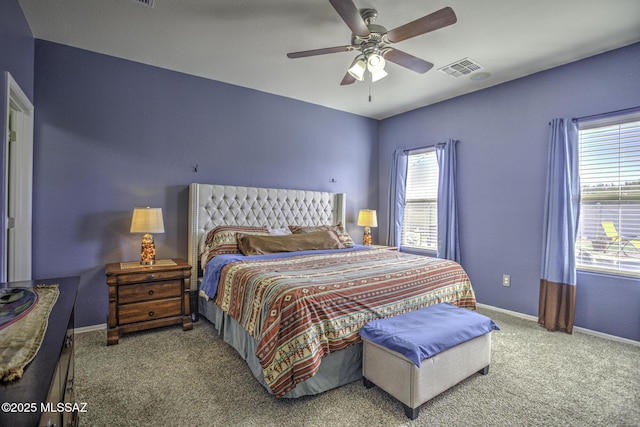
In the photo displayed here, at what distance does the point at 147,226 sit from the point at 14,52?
5.46 feet

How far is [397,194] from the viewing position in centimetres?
520

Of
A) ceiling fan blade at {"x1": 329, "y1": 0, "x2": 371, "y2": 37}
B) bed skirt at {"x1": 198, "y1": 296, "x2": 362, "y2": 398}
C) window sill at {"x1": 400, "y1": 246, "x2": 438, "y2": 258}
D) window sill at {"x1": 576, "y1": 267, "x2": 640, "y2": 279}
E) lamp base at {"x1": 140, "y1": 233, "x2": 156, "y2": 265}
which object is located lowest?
bed skirt at {"x1": 198, "y1": 296, "x2": 362, "y2": 398}

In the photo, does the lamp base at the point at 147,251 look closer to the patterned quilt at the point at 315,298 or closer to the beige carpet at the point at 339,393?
the beige carpet at the point at 339,393

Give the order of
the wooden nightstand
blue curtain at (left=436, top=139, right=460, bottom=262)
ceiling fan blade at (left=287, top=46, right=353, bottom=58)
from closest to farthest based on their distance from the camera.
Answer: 1. ceiling fan blade at (left=287, top=46, right=353, bottom=58)
2. the wooden nightstand
3. blue curtain at (left=436, top=139, right=460, bottom=262)

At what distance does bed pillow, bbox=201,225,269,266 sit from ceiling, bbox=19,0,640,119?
1.90m

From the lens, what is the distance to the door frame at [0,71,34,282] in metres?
2.63

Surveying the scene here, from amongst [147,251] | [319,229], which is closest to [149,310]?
[147,251]

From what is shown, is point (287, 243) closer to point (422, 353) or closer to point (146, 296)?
point (146, 296)

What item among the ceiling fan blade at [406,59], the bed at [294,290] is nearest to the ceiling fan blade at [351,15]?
the ceiling fan blade at [406,59]

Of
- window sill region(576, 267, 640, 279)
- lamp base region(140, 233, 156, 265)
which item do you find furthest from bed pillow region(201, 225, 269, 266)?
window sill region(576, 267, 640, 279)

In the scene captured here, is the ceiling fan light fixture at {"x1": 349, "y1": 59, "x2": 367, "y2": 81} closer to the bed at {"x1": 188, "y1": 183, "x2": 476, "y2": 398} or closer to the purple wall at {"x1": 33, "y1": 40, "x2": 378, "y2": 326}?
the bed at {"x1": 188, "y1": 183, "x2": 476, "y2": 398}

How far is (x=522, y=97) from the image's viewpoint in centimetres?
375

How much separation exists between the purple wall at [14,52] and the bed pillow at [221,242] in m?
1.64

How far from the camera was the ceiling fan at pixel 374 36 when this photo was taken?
2072 millimetres
